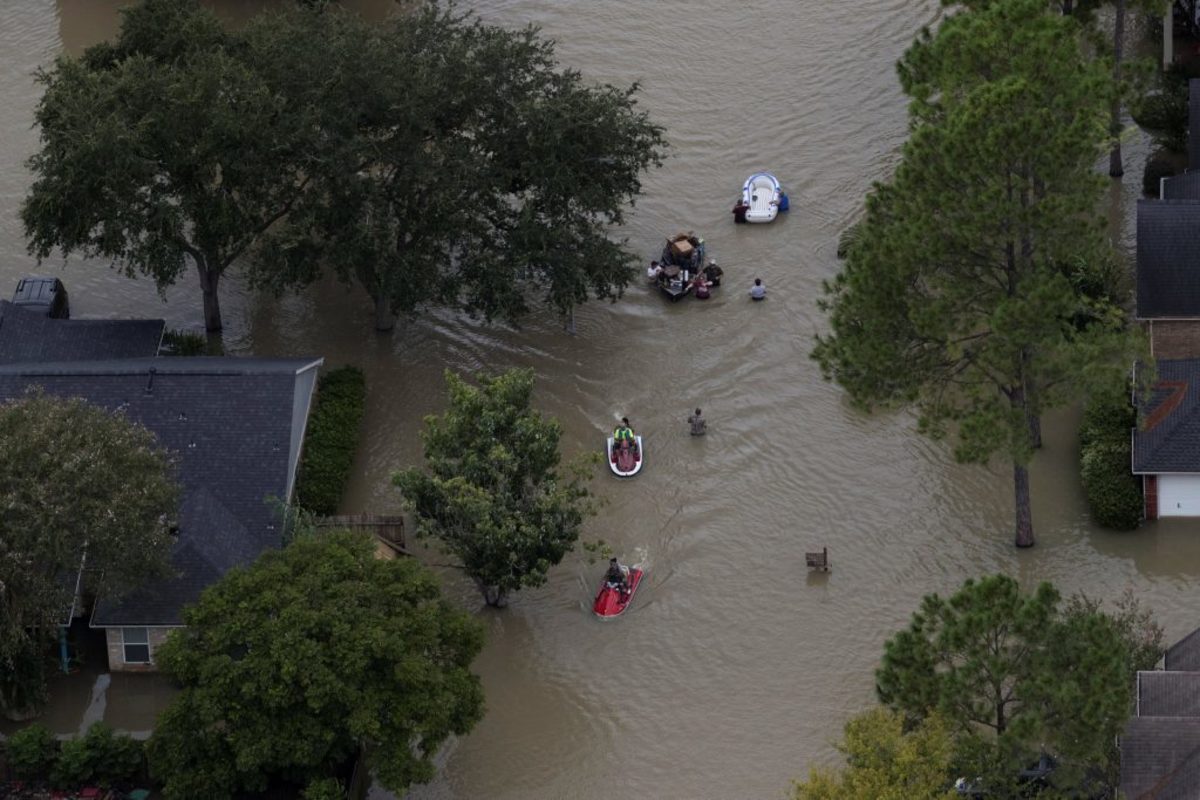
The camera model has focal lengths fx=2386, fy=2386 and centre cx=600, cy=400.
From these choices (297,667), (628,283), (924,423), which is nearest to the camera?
(297,667)

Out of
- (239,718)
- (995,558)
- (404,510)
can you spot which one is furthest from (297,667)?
(995,558)

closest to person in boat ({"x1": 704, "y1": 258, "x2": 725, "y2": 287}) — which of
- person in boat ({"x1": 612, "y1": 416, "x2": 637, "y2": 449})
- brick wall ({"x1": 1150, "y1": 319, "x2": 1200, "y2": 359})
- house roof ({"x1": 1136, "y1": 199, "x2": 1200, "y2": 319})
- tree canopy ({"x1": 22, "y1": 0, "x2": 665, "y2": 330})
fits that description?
tree canopy ({"x1": 22, "y1": 0, "x2": 665, "y2": 330})

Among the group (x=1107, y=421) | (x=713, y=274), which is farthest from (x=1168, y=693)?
(x=713, y=274)

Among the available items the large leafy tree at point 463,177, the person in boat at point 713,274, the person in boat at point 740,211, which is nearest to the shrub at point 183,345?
the large leafy tree at point 463,177

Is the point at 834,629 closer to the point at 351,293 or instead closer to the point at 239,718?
the point at 239,718

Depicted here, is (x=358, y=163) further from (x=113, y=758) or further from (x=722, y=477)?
(x=113, y=758)
